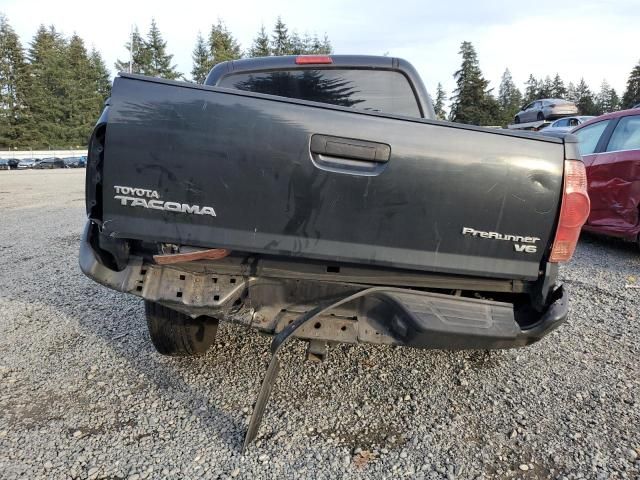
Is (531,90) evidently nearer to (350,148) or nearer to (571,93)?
(571,93)

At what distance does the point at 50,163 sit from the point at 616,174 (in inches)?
1976

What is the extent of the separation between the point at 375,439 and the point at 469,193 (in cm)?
129

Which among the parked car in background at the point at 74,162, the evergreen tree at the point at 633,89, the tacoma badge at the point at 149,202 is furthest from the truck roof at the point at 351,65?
the evergreen tree at the point at 633,89

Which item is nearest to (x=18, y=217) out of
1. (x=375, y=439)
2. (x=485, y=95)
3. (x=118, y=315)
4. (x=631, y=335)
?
(x=118, y=315)

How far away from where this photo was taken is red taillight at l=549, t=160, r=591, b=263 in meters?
1.98

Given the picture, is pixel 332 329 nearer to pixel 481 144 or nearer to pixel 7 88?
pixel 481 144

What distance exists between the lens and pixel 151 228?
1975mm

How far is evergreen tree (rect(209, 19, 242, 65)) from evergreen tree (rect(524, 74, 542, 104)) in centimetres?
4836

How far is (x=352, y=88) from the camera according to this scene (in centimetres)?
314

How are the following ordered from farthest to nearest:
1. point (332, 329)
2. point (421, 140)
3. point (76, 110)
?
1. point (76, 110)
2. point (332, 329)
3. point (421, 140)

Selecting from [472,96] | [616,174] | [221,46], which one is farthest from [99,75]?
[616,174]

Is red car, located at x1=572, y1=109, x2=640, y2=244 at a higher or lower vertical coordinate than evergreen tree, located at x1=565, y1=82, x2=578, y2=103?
higher

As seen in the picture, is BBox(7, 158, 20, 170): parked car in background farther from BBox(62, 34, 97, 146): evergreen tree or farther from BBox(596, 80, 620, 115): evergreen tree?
BBox(596, 80, 620, 115): evergreen tree

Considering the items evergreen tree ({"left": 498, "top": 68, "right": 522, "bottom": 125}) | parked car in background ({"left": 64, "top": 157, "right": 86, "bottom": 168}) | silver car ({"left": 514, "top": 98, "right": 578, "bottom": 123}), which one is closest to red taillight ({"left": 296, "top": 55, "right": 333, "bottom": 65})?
silver car ({"left": 514, "top": 98, "right": 578, "bottom": 123})
